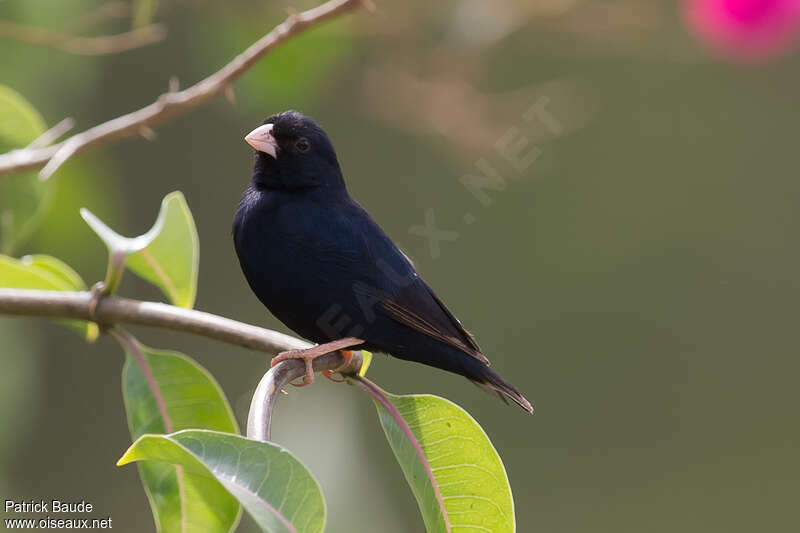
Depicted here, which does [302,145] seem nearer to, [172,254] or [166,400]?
[172,254]

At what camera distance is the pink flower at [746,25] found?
1893mm

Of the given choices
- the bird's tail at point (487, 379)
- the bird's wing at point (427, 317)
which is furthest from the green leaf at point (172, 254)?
the bird's tail at point (487, 379)

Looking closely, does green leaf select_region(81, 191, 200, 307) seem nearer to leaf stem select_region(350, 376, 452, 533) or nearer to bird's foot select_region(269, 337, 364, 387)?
bird's foot select_region(269, 337, 364, 387)

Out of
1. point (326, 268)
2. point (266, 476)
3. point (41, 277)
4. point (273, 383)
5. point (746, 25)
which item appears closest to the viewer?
point (266, 476)

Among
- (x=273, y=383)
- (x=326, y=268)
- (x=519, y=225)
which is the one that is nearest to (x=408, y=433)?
(x=273, y=383)

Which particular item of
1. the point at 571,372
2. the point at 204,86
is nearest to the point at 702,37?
the point at 204,86

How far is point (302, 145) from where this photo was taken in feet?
6.17

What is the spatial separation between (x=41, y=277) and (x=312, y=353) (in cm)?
46

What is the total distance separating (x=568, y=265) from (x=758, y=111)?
167 cm

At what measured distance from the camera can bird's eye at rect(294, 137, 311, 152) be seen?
1.88m

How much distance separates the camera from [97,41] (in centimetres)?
230

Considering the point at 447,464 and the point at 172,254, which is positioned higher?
the point at 172,254

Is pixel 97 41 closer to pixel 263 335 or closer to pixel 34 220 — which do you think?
pixel 34 220

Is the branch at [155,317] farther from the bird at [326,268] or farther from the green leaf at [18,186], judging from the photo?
the green leaf at [18,186]
